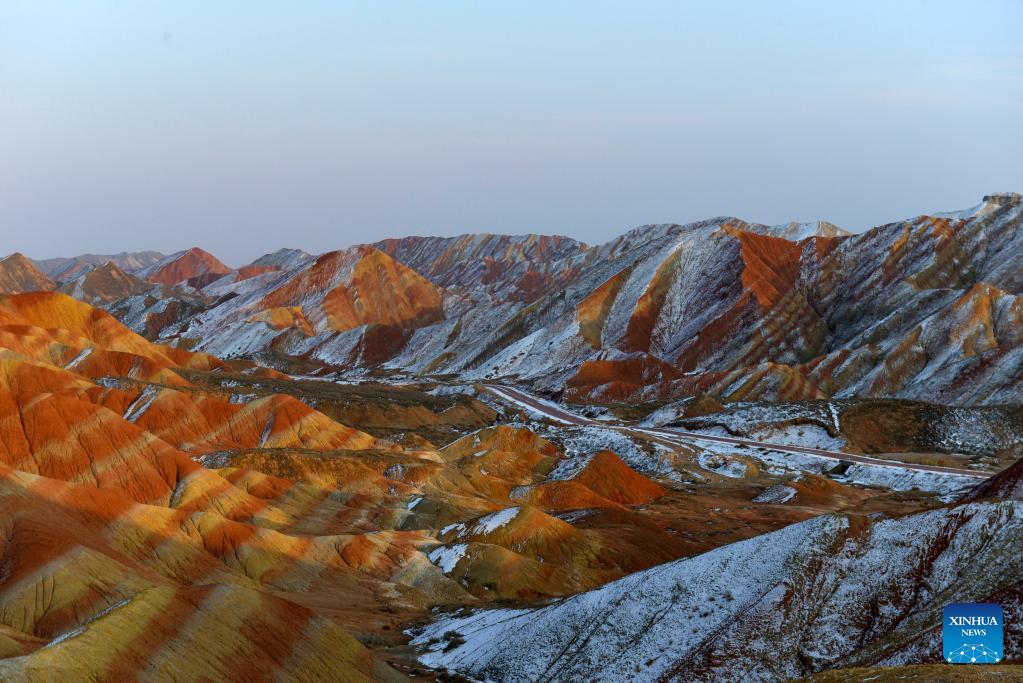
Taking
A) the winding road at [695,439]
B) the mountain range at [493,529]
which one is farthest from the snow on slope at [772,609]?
the winding road at [695,439]

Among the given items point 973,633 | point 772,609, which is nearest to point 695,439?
point 772,609

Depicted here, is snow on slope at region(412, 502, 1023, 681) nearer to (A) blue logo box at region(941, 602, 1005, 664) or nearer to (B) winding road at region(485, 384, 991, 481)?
(A) blue logo box at region(941, 602, 1005, 664)

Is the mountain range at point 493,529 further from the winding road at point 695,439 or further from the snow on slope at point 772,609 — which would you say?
the winding road at point 695,439

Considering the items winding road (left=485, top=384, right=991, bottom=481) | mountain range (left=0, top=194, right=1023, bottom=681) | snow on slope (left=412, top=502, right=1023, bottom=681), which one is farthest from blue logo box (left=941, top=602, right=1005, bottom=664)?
winding road (left=485, top=384, right=991, bottom=481)

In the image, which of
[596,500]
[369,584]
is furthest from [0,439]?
[596,500]

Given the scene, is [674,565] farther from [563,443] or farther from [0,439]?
[563,443]
